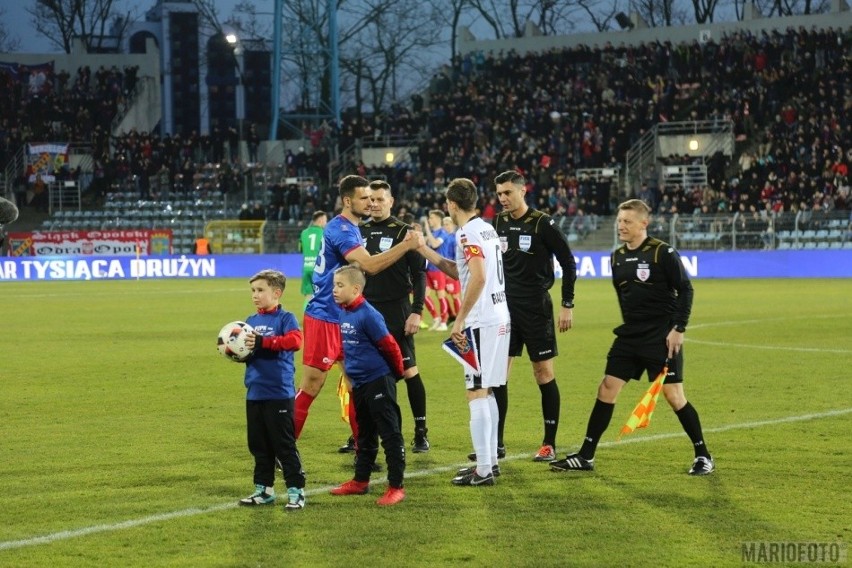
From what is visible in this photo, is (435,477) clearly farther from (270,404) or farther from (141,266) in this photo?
(141,266)

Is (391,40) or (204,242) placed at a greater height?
(391,40)

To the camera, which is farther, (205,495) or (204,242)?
(204,242)

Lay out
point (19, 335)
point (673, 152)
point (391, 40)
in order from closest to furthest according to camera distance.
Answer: point (19, 335)
point (673, 152)
point (391, 40)

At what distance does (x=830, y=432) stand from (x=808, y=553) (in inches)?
165

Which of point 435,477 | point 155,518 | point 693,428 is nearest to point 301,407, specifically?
point 435,477

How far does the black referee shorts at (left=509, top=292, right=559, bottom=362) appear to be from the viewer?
31.6ft

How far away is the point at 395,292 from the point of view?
10.1 metres

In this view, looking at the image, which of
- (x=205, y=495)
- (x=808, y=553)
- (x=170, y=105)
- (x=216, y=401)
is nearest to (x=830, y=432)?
(x=808, y=553)

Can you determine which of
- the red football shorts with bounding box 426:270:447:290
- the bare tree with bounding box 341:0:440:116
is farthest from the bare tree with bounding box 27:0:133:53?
the red football shorts with bounding box 426:270:447:290

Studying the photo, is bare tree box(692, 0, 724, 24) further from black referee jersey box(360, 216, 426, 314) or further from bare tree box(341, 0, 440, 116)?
black referee jersey box(360, 216, 426, 314)

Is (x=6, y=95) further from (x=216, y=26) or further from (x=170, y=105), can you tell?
(x=170, y=105)

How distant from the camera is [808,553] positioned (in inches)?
254

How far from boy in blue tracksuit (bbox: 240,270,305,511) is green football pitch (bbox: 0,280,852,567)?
0.22 meters

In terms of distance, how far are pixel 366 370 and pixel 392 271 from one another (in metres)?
2.02
